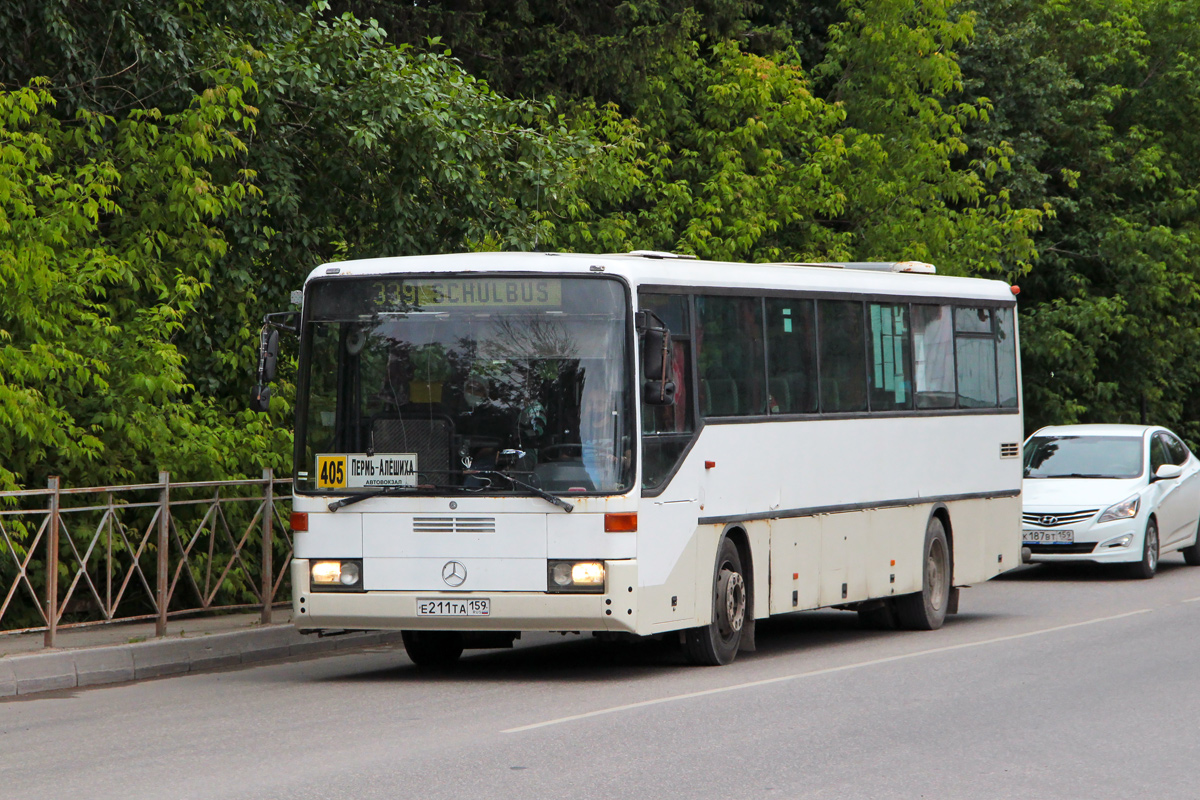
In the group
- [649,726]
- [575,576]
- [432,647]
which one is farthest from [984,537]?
→ [649,726]

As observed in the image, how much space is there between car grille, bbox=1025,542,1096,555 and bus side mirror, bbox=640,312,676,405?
10540mm

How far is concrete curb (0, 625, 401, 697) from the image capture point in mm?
11617

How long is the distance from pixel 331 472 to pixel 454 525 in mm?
1001

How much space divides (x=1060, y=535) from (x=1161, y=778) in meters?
13.0

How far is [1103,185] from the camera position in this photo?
1293 inches

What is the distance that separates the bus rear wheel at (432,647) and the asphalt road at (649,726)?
0.21 metres

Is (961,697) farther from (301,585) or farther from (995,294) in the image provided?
(995,294)

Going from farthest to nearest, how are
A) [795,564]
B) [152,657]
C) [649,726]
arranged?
1. [795,564]
2. [152,657]
3. [649,726]

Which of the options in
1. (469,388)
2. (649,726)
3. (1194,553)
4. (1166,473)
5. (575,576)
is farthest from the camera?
(1194,553)

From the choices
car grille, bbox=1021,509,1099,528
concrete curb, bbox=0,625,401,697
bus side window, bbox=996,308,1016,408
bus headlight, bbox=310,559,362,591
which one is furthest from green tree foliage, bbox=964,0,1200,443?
bus headlight, bbox=310,559,362,591

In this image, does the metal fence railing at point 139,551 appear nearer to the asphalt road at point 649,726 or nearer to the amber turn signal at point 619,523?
the asphalt road at point 649,726

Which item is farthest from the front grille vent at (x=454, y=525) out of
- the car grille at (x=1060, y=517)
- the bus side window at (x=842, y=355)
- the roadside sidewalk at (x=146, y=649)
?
the car grille at (x=1060, y=517)

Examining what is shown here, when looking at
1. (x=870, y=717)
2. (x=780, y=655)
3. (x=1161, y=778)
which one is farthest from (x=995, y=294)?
(x=1161, y=778)

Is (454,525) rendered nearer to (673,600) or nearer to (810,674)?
(673,600)
